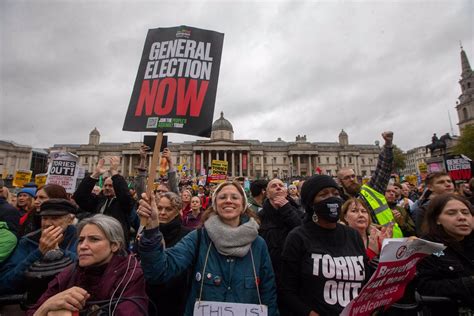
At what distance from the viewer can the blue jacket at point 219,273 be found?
2.13m

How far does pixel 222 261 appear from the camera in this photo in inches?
90.6

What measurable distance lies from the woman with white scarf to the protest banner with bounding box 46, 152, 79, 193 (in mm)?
7541

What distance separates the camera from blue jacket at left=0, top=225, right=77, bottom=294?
2.42 meters

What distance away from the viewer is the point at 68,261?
2.34 meters

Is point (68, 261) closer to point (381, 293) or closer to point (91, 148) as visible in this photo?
point (381, 293)

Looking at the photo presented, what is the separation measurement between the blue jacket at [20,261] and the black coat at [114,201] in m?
1.36

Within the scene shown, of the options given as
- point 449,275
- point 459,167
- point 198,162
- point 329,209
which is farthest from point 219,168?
point 198,162

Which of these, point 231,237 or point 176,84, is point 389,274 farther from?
point 176,84

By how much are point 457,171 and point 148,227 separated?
34.7ft

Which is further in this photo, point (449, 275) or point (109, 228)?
point (449, 275)

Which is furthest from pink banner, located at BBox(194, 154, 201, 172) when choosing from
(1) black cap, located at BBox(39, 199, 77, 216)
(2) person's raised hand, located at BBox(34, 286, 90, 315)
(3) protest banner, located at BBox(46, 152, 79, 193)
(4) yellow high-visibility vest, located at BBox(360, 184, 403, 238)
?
(2) person's raised hand, located at BBox(34, 286, 90, 315)

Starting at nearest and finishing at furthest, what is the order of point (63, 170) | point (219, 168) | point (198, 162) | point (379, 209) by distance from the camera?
1. point (379, 209)
2. point (63, 170)
3. point (219, 168)
4. point (198, 162)

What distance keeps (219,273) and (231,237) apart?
322 millimetres

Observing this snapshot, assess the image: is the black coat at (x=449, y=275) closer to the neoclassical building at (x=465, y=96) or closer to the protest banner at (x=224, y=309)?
the protest banner at (x=224, y=309)
